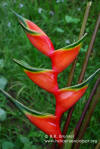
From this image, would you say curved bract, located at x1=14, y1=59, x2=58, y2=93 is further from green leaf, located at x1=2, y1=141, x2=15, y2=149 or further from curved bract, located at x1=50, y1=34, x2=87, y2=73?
green leaf, located at x1=2, y1=141, x2=15, y2=149

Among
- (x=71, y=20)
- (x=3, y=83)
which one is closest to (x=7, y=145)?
(x=3, y=83)

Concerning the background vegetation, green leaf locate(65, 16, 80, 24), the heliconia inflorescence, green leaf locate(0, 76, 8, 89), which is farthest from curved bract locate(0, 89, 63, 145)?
green leaf locate(65, 16, 80, 24)

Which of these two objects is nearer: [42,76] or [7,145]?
[42,76]

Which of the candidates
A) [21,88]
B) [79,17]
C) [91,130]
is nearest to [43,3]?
[79,17]

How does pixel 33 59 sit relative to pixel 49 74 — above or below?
below

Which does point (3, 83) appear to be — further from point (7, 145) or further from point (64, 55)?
point (64, 55)

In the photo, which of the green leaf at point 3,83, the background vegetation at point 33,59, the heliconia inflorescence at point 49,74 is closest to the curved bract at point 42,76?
the heliconia inflorescence at point 49,74
